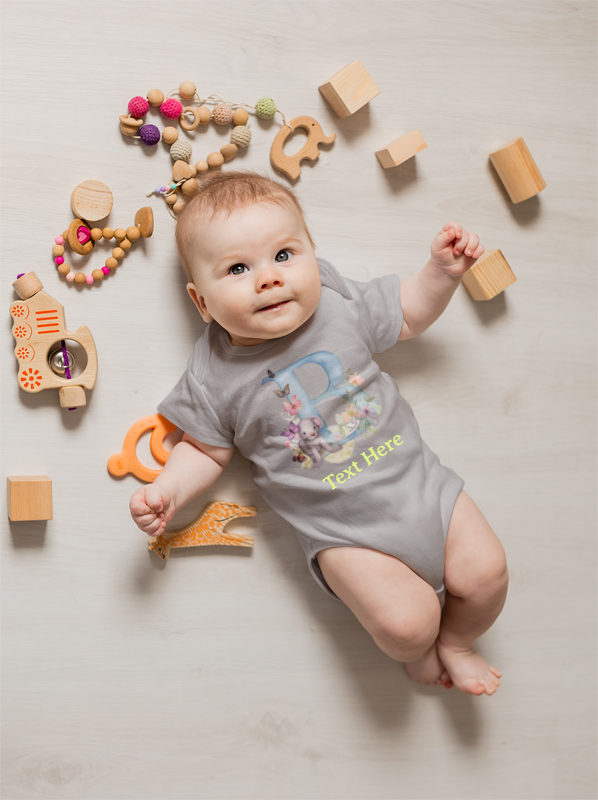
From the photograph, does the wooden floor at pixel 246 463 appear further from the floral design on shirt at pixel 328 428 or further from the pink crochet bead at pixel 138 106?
the floral design on shirt at pixel 328 428

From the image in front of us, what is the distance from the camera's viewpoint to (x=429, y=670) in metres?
0.96

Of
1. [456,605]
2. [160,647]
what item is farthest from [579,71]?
[160,647]

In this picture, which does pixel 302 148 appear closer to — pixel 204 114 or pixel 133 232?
pixel 204 114

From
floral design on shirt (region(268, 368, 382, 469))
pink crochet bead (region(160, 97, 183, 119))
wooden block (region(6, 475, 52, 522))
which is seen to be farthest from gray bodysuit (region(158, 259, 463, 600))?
pink crochet bead (region(160, 97, 183, 119))

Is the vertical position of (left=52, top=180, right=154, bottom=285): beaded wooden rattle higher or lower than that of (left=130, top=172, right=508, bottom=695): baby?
higher

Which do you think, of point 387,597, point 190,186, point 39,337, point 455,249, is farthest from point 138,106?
point 387,597

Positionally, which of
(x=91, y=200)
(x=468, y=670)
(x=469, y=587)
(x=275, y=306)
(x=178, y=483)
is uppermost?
(x=91, y=200)

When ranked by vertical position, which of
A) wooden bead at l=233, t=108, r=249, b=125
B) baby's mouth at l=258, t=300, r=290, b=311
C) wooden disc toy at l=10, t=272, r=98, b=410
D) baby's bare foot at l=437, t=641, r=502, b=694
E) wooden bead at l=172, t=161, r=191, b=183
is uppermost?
wooden bead at l=233, t=108, r=249, b=125

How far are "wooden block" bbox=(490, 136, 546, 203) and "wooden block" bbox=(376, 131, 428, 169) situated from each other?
14cm

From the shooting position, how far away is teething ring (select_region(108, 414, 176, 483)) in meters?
0.91

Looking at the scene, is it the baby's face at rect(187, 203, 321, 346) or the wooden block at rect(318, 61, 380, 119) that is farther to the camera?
the wooden block at rect(318, 61, 380, 119)

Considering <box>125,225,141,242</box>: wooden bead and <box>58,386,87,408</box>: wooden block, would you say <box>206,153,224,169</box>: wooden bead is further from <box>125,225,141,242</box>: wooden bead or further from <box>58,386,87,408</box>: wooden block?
<box>58,386,87,408</box>: wooden block

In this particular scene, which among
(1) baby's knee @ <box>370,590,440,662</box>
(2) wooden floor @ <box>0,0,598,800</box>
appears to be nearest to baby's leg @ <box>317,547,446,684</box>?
(1) baby's knee @ <box>370,590,440,662</box>

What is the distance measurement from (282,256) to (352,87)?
0.32m
